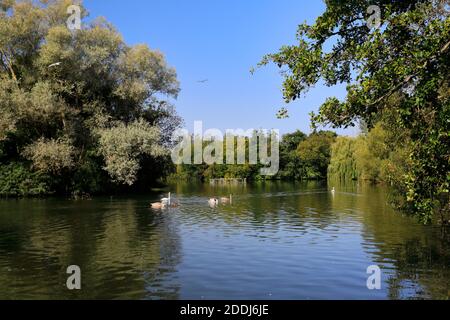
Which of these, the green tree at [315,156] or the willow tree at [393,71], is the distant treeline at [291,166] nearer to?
the green tree at [315,156]

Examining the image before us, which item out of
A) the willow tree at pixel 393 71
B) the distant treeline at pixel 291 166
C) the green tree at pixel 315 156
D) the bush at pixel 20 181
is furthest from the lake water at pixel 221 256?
the green tree at pixel 315 156

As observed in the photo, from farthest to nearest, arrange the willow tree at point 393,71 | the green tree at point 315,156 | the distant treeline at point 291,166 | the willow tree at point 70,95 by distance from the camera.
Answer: the green tree at point 315,156 → the distant treeline at point 291,166 → the willow tree at point 70,95 → the willow tree at point 393,71

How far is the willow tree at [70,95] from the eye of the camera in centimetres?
4531

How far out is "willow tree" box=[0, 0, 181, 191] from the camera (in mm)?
45312

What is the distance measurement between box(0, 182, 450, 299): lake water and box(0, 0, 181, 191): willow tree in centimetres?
1571

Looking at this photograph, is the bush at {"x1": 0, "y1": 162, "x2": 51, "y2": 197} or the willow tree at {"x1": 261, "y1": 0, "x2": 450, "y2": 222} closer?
the willow tree at {"x1": 261, "y1": 0, "x2": 450, "y2": 222}

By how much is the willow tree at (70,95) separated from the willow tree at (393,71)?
115ft

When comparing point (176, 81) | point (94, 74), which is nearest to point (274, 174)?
point (176, 81)

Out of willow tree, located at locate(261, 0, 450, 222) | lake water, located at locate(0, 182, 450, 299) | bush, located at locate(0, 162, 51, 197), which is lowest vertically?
lake water, located at locate(0, 182, 450, 299)

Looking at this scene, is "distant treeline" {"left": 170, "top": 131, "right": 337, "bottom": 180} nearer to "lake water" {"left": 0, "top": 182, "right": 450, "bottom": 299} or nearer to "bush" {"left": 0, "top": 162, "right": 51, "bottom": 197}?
"bush" {"left": 0, "top": 162, "right": 51, "bottom": 197}

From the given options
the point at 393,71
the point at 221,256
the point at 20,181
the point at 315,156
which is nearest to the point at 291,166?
the point at 315,156

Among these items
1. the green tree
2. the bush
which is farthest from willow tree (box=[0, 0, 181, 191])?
the green tree

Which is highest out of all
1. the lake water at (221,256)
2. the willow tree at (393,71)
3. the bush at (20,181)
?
the willow tree at (393,71)

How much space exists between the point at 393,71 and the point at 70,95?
43.5m
